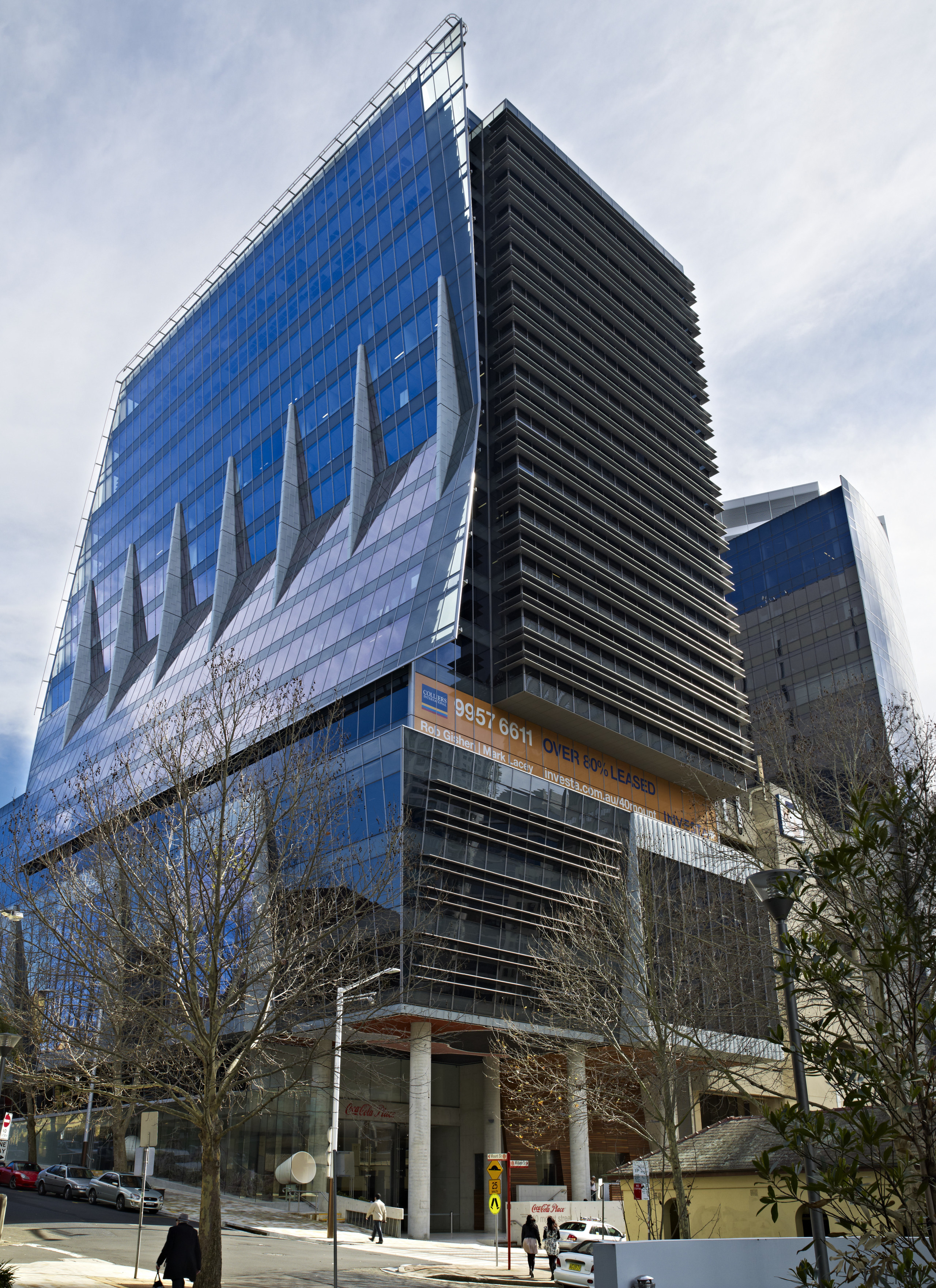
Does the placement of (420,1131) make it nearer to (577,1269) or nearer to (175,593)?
(577,1269)

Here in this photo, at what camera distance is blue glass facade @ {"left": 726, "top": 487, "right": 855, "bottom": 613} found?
3826 inches

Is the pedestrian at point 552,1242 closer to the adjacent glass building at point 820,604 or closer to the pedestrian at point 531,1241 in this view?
the pedestrian at point 531,1241

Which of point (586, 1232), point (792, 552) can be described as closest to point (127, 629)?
point (586, 1232)

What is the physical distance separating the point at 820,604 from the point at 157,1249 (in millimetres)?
85493

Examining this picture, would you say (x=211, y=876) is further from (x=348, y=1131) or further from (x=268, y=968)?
(x=348, y=1131)

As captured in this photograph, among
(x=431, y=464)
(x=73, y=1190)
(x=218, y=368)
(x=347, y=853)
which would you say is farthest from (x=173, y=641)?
(x=73, y=1190)

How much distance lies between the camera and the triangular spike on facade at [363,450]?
55.0 metres

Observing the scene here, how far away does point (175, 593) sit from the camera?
7150 centimetres

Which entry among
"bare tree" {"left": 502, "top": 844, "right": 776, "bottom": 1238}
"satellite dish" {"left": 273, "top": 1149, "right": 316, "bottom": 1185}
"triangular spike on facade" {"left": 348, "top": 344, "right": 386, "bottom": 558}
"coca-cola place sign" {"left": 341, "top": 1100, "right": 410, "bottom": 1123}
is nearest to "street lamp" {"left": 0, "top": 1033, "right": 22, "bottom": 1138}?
"satellite dish" {"left": 273, "top": 1149, "right": 316, "bottom": 1185}

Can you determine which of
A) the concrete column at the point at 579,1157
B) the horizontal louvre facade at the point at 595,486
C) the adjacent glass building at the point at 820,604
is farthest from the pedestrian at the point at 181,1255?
the adjacent glass building at the point at 820,604

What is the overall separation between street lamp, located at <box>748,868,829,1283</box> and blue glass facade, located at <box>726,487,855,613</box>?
8897cm

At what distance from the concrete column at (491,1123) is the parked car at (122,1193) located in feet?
52.9

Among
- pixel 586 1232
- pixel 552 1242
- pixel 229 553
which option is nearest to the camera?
pixel 552 1242

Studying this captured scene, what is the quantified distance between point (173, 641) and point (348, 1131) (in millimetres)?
35141
